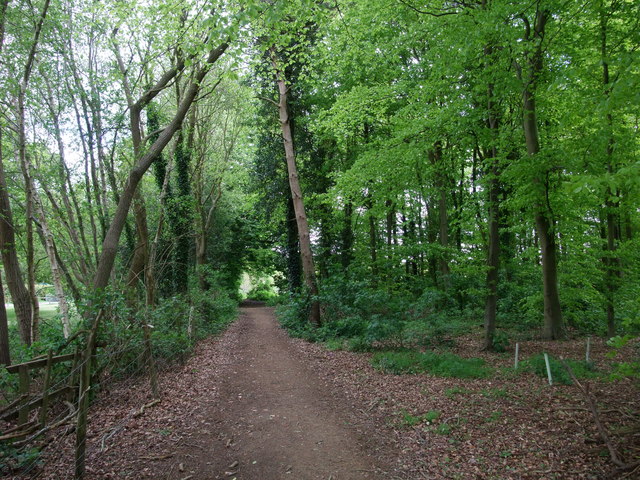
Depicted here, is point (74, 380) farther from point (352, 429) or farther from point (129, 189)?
point (352, 429)

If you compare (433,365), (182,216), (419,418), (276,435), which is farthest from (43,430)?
(182,216)

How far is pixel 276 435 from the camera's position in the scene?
5.34 metres

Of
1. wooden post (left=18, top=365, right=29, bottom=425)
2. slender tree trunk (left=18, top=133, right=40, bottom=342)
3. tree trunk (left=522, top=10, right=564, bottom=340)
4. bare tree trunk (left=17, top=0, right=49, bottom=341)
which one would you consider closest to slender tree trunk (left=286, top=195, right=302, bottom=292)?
slender tree trunk (left=18, top=133, right=40, bottom=342)

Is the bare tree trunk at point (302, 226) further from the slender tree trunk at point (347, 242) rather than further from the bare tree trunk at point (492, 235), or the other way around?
the slender tree trunk at point (347, 242)

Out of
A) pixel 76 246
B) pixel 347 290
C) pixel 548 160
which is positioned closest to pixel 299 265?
pixel 347 290

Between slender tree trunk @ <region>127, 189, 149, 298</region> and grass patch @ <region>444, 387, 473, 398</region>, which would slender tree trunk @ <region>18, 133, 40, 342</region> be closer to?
slender tree trunk @ <region>127, 189, 149, 298</region>

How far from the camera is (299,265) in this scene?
17750 millimetres

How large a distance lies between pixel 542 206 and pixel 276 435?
7913 millimetres

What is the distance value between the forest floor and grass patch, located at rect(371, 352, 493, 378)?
297 mm

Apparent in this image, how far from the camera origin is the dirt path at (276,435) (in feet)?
14.6

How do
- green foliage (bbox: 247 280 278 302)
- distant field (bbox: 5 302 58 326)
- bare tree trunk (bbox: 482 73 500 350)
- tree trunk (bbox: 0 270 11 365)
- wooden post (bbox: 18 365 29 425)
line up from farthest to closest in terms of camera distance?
green foliage (bbox: 247 280 278 302)
distant field (bbox: 5 302 58 326)
bare tree trunk (bbox: 482 73 500 350)
tree trunk (bbox: 0 270 11 365)
wooden post (bbox: 18 365 29 425)

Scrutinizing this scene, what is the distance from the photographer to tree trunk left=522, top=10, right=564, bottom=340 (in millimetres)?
8031

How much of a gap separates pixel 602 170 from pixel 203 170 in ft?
58.4

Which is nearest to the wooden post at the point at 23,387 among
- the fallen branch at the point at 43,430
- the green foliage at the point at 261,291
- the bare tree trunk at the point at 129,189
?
the fallen branch at the point at 43,430
